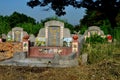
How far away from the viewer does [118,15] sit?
30.1 metres

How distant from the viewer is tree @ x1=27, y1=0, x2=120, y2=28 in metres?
30.4

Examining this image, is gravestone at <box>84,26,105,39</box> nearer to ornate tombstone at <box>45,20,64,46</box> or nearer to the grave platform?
ornate tombstone at <box>45,20,64,46</box>

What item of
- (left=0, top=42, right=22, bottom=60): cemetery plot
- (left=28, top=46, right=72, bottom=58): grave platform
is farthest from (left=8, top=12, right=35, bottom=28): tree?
(left=28, top=46, right=72, bottom=58): grave platform

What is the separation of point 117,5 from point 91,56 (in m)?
16.9

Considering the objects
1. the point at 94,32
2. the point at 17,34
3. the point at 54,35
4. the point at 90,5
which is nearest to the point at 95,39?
the point at 94,32

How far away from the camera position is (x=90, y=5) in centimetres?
3114

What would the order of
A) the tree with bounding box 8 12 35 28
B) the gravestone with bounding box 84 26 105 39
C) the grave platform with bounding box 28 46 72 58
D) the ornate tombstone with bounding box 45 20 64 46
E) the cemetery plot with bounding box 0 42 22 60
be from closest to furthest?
the grave platform with bounding box 28 46 72 58
the cemetery plot with bounding box 0 42 22 60
the ornate tombstone with bounding box 45 20 64 46
the gravestone with bounding box 84 26 105 39
the tree with bounding box 8 12 35 28

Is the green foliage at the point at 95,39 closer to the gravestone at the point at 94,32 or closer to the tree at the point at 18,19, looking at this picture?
the gravestone at the point at 94,32

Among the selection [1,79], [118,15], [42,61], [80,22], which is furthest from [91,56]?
[80,22]

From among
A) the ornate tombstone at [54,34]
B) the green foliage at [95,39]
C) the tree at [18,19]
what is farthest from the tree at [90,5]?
the ornate tombstone at [54,34]

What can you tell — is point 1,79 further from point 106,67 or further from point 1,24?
point 1,24

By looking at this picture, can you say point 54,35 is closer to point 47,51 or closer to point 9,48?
point 47,51

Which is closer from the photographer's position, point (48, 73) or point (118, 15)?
point (48, 73)

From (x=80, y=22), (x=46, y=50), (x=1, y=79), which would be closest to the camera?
(x=1, y=79)
